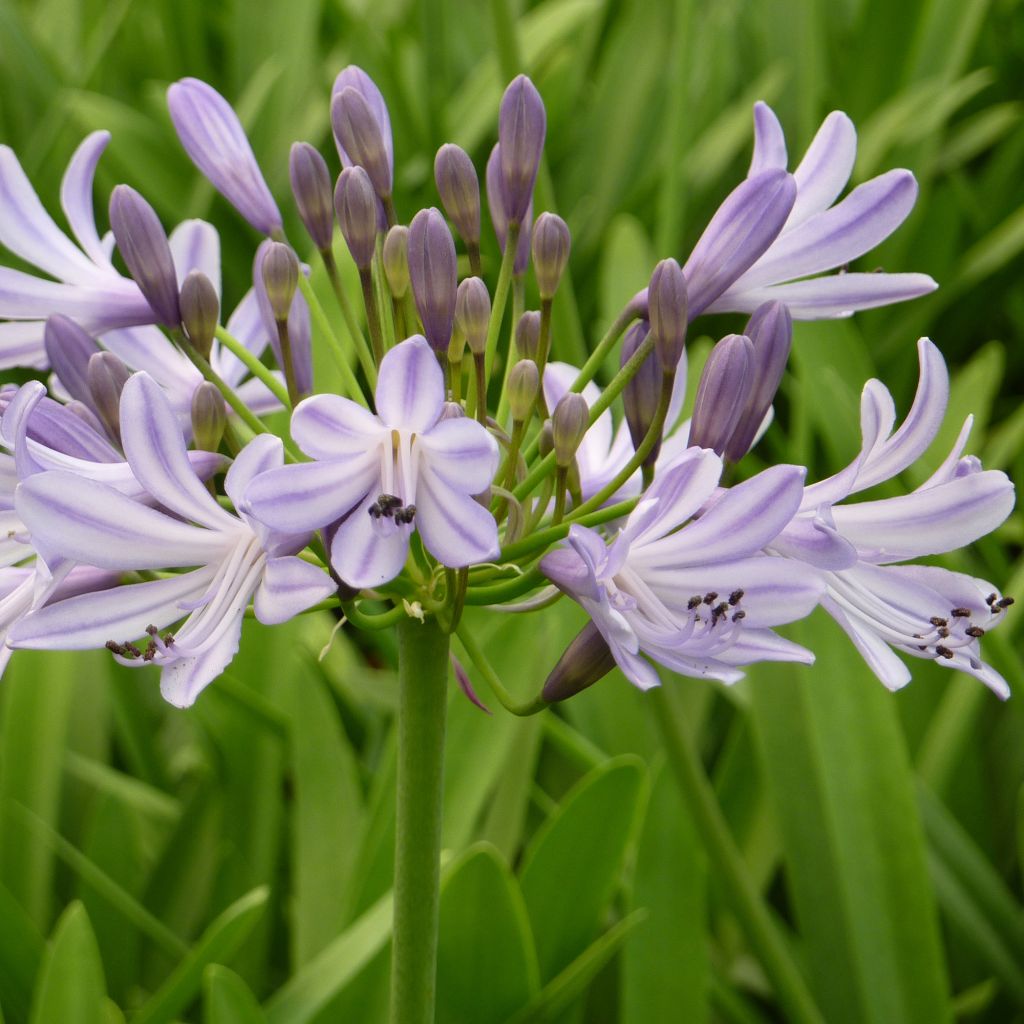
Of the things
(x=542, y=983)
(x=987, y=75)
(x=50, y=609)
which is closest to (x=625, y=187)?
(x=987, y=75)

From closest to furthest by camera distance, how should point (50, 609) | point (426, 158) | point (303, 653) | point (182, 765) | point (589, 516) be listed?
point (50, 609) < point (589, 516) < point (303, 653) < point (182, 765) < point (426, 158)

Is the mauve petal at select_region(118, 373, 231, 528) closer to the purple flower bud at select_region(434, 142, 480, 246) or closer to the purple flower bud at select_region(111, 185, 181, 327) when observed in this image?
the purple flower bud at select_region(111, 185, 181, 327)

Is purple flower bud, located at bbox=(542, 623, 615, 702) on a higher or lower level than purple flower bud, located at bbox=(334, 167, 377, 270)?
lower

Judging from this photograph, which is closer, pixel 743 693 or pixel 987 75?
pixel 743 693

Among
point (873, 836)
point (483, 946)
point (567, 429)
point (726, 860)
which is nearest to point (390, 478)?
point (567, 429)

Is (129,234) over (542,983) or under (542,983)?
over

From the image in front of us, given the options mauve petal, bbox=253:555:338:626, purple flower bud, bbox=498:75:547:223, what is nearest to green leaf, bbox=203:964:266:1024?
mauve petal, bbox=253:555:338:626

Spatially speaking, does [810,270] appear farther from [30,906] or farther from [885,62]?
[885,62]
